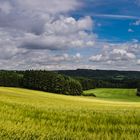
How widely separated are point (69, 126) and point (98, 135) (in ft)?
4.29

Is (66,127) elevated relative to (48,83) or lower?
elevated

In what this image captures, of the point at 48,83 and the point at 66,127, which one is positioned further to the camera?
the point at 48,83

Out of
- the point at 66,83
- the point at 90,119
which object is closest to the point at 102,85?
the point at 66,83

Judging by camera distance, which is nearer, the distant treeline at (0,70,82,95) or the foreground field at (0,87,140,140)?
the foreground field at (0,87,140,140)

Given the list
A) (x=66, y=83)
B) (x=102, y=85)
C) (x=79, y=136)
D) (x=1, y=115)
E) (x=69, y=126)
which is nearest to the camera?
(x=79, y=136)

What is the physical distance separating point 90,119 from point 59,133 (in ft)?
8.93

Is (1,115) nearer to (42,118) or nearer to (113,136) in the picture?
(42,118)

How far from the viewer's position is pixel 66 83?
138125 millimetres

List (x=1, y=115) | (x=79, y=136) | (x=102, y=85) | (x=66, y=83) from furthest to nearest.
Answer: (x=102, y=85) < (x=66, y=83) < (x=1, y=115) < (x=79, y=136)

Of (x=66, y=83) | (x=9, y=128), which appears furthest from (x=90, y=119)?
(x=66, y=83)

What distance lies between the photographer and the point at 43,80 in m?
138

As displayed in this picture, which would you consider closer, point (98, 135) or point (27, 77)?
point (98, 135)

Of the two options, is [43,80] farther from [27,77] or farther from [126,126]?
[126,126]

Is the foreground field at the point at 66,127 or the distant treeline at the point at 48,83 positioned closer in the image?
the foreground field at the point at 66,127
